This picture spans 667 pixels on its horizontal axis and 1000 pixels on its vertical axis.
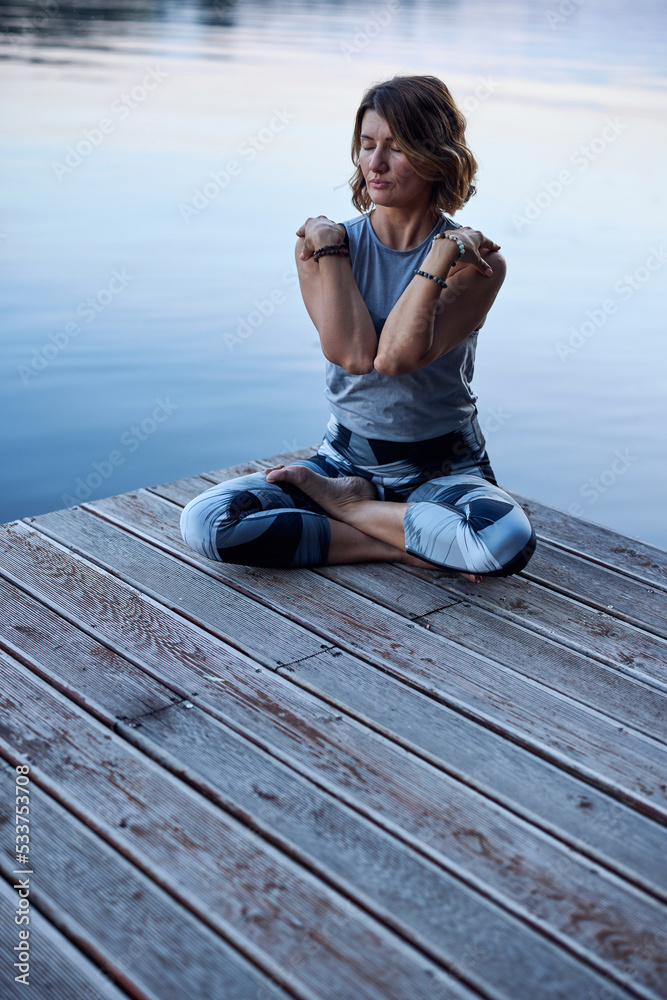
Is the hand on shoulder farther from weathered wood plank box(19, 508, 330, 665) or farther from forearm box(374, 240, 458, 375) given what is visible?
weathered wood plank box(19, 508, 330, 665)

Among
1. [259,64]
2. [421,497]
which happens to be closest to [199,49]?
[259,64]

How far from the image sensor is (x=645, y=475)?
4.15m

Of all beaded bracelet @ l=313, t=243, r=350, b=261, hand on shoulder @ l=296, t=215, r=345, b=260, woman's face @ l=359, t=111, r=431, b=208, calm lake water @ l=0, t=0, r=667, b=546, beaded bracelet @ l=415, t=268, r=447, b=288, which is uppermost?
woman's face @ l=359, t=111, r=431, b=208

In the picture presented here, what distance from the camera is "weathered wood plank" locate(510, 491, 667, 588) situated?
2416 mm

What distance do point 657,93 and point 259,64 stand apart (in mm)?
5155

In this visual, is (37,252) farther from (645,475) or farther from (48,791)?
(48,791)

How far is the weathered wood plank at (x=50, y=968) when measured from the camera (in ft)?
3.87

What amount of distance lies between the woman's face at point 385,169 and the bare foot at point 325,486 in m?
0.64

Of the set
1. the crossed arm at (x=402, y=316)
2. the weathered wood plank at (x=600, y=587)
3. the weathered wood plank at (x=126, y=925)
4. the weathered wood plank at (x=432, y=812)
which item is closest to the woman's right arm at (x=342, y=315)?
the crossed arm at (x=402, y=316)

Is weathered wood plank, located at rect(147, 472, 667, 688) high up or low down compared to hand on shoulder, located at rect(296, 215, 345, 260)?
down

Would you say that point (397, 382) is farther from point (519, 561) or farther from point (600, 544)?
point (600, 544)

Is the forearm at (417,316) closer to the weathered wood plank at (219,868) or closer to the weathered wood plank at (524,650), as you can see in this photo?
the weathered wood plank at (524,650)

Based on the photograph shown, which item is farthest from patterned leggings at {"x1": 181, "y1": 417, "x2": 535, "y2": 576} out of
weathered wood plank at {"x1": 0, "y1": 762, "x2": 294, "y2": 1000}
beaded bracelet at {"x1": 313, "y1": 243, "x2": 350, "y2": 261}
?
weathered wood plank at {"x1": 0, "y1": 762, "x2": 294, "y2": 1000}

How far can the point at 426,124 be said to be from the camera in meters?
2.14
